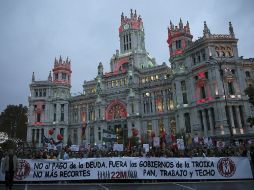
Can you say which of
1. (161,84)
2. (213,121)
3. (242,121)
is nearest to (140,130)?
Answer: (161,84)

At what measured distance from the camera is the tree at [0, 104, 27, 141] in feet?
281

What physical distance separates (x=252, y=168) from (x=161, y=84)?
59304mm

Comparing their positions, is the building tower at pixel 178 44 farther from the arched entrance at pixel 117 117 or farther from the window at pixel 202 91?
the arched entrance at pixel 117 117

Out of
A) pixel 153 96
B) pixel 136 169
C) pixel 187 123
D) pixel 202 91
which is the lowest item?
pixel 136 169

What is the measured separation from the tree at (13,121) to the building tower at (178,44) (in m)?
57.6

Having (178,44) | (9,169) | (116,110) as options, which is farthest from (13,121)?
(9,169)

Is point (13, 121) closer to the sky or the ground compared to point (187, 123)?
closer to the sky

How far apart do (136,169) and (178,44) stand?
57.6 meters

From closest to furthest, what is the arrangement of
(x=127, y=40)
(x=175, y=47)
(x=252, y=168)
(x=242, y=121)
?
(x=252, y=168) → (x=242, y=121) → (x=175, y=47) → (x=127, y=40)

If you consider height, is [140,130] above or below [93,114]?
below

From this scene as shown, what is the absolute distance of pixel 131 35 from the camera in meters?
101

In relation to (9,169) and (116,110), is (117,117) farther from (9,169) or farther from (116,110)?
(9,169)

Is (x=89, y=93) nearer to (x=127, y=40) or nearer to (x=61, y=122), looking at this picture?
(x=61, y=122)

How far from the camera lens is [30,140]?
87938mm
